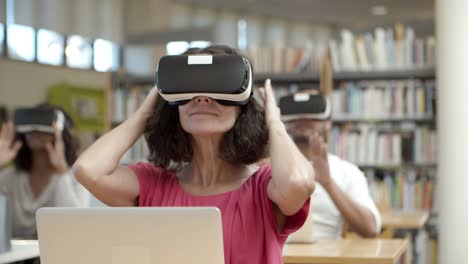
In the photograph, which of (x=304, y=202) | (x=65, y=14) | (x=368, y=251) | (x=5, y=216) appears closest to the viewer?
(x=304, y=202)

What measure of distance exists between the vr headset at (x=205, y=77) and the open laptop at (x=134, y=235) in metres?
0.39

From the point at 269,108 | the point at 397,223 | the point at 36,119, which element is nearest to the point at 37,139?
the point at 36,119

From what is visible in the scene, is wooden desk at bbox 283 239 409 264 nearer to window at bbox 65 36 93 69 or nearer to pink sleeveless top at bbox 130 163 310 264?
pink sleeveless top at bbox 130 163 310 264

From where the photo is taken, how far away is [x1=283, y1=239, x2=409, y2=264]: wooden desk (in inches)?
103

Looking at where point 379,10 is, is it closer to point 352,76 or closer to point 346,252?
point 352,76

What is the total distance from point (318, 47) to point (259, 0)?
5167 millimetres

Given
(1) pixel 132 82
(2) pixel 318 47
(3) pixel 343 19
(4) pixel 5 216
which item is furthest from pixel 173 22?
(4) pixel 5 216

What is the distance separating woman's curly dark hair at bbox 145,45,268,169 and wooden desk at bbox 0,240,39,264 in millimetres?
1092

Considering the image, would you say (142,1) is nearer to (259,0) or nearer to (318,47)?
(259,0)

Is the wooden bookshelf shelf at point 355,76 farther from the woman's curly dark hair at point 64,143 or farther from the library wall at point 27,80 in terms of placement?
the library wall at point 27,80

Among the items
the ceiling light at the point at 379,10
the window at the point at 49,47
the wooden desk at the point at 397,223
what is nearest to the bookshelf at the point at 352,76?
the wooden desk at the point at 397,223

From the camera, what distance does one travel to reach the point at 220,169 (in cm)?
200

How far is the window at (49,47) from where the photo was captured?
29.0 ft

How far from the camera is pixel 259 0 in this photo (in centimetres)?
1124
